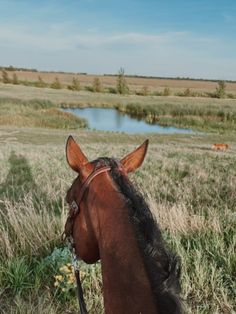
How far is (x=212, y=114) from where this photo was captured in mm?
44875

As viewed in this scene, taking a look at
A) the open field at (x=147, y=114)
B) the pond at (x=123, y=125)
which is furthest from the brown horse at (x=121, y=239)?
the pond at (x=123, y=125)

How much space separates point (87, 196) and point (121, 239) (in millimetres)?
284

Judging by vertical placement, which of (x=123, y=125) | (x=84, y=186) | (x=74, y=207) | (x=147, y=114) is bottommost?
(x=123, y=125)

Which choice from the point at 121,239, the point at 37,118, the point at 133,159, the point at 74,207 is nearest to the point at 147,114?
the point at 37,118

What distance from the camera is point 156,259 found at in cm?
163

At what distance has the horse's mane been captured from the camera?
5.09 feet

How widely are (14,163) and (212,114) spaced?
3416cm

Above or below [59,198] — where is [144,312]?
above

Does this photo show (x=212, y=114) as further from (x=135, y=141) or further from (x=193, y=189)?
(x=193, y=189)

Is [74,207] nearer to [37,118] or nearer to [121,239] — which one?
[121,239]

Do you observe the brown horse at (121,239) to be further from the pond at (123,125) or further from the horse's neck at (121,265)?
the pond at (123,125)

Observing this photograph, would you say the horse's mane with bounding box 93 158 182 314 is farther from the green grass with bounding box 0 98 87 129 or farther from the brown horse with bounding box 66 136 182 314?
the green grass with bounding box 0 98 87 129

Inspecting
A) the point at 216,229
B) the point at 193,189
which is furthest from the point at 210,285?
the point at 193,189

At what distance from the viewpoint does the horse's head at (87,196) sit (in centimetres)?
187
